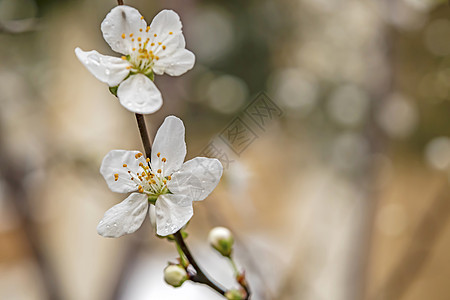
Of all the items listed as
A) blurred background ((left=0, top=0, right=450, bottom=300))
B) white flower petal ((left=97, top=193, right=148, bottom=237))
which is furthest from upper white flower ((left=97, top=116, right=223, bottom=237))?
blurred background ((left=0, top=0, right=450, bottom=300))

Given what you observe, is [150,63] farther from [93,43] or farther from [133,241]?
[93,43]

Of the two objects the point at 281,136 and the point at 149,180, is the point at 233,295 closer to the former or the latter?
the point at 149,180

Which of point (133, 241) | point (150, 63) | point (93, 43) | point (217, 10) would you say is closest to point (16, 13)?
point (93, 43)

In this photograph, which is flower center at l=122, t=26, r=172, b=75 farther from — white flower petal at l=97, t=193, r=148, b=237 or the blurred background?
the blurred background

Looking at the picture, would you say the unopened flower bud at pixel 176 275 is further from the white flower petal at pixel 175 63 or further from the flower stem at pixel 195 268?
the white flower petal at pixel 175 63

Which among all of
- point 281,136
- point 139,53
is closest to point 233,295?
point 139,53

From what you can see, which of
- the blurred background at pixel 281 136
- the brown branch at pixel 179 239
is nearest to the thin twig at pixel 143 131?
the brown branch at pixel 179 239
